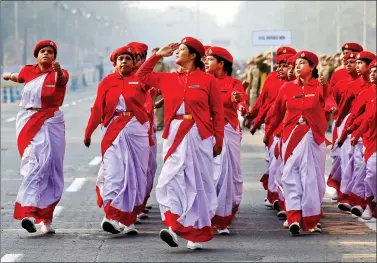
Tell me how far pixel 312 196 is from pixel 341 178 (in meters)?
3.04

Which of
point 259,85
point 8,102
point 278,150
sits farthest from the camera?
point 8,102

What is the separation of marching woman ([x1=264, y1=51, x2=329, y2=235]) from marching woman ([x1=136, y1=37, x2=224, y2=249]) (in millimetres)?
1483

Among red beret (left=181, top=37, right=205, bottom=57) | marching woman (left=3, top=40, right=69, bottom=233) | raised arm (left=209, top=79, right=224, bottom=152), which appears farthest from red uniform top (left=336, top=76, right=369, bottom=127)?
red beret (left=181, top=37, right=205, bottom=57)

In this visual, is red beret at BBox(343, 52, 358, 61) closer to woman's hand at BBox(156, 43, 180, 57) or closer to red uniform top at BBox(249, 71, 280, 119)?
red uniform top at BBox(249, 71, 280, 119)

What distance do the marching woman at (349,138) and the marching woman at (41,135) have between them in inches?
127

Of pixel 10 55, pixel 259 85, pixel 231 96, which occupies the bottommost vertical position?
pixel 10 55

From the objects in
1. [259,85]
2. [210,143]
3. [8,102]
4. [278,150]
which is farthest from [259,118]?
[8,102]

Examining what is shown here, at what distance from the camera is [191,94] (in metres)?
12.4

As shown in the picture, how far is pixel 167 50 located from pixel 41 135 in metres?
2.14

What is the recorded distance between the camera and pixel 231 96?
1423 centimetres

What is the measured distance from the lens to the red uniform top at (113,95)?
44.8 feet

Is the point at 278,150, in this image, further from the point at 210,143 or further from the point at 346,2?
the point at 346,2

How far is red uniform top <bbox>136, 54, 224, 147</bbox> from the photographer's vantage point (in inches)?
489

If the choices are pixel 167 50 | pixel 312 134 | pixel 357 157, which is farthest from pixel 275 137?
pixel 167 50
